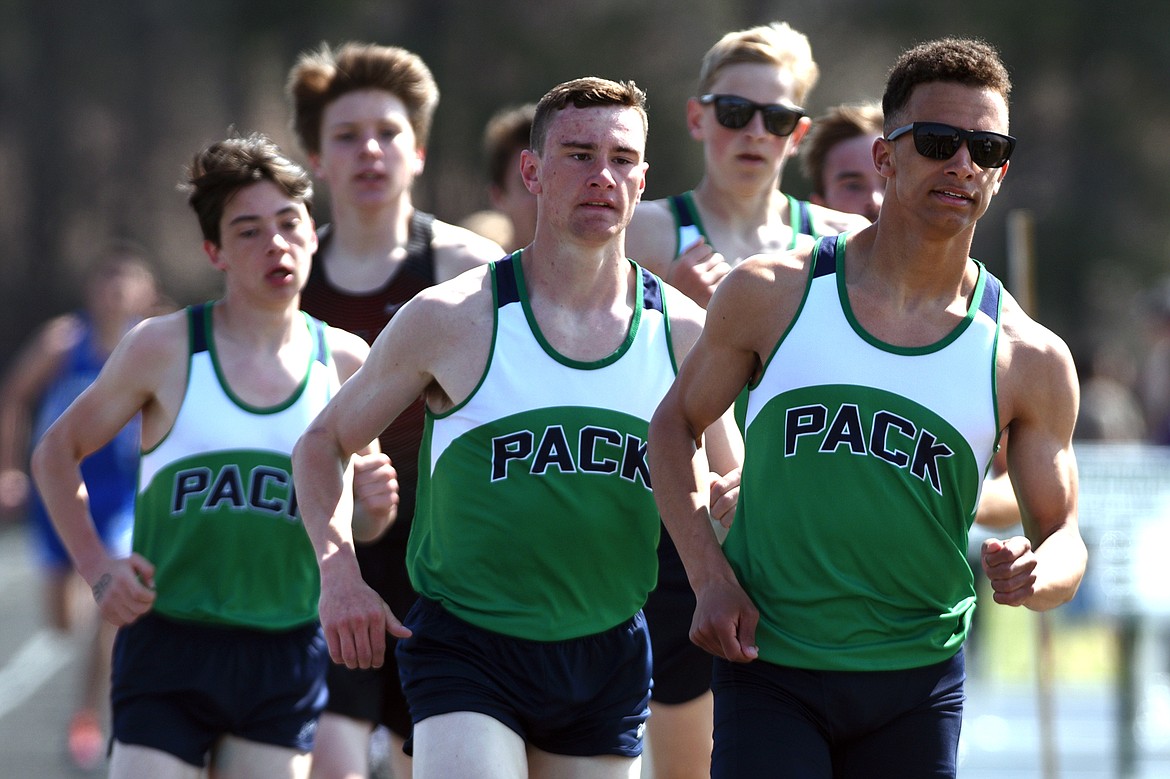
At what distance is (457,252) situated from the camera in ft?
19.2

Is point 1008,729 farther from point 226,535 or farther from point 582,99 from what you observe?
point 582,99

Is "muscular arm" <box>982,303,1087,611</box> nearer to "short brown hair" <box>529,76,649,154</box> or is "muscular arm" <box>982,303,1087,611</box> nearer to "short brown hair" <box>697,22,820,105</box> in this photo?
"short brown hair" <box>529,76,649,154</box>

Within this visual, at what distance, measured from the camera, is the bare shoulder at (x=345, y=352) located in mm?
5301

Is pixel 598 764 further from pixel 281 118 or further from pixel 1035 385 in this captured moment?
pixel 281 118

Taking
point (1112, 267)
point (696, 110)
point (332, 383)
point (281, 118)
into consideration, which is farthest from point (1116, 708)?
point (281, 118)

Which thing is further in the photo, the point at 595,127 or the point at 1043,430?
the point at 595,127

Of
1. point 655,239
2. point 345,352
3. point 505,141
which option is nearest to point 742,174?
point 655,239

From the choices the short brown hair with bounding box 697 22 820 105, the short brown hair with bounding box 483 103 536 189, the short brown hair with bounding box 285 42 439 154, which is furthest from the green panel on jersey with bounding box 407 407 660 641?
the short brown hair with bounding box 483 103 536 189

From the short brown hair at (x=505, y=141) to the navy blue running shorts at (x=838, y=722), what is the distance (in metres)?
3.64

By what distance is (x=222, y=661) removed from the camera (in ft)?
16.5

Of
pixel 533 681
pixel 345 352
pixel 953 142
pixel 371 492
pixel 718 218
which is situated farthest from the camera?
pixel 718 218

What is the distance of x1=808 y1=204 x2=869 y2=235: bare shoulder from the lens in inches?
221

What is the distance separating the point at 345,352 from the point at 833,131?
2.15 metres

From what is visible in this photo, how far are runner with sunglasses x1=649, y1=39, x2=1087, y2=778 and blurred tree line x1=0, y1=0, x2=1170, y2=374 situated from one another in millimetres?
19743
